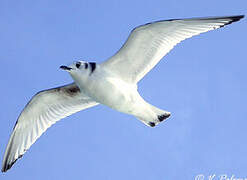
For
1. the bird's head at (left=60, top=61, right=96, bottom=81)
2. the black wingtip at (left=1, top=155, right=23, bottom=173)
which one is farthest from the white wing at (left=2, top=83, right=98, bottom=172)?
the bird's head at (left=60, top=61, right=96, bottom=81)

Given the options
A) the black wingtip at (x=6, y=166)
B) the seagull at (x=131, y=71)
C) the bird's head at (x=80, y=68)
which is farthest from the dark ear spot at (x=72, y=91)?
the black wingtip at (x=6, y=166)

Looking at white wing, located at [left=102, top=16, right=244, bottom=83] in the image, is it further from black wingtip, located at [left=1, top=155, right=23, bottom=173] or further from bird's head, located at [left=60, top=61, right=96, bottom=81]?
black wingtip, located at [left=1, top=155, right=23, bottom=173]

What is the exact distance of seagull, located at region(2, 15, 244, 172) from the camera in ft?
25.0

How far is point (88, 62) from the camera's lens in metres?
7.67

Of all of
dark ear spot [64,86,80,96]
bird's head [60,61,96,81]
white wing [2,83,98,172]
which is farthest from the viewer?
white wing [2,83,98,172]

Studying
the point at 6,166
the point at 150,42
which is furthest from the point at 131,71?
the point at 6,166

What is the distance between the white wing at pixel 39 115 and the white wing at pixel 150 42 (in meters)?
1.00

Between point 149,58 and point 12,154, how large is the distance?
2.95m

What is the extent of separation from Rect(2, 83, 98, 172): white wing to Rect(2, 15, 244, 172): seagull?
2 cm

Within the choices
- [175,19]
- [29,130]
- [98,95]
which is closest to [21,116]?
[29,130]

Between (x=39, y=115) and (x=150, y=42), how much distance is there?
96.1 inches

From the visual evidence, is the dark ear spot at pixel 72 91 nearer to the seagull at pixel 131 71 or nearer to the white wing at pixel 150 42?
the seagull at pixel 131 71

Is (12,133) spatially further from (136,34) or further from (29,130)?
(136,34)

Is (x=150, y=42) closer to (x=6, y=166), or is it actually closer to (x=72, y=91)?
(x=72, y=91)
